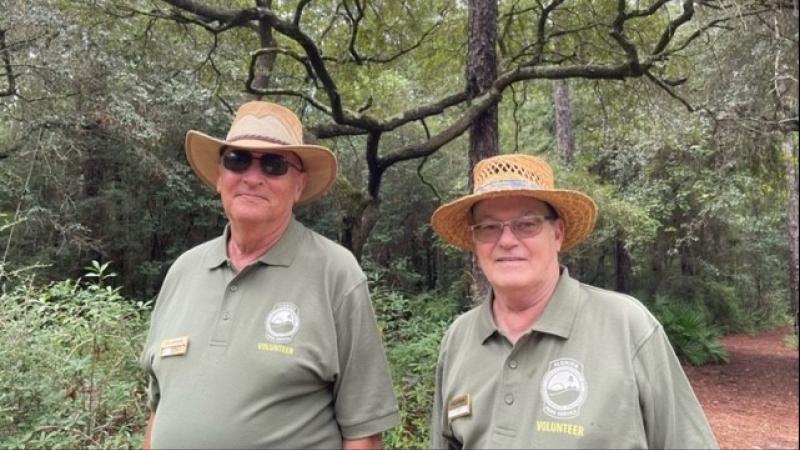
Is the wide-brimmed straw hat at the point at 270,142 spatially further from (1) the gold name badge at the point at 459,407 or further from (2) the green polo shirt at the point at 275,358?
(1) the gold name badge at the point at 459,407

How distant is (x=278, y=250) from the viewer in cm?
224

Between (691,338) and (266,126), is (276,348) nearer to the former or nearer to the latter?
(266,126)

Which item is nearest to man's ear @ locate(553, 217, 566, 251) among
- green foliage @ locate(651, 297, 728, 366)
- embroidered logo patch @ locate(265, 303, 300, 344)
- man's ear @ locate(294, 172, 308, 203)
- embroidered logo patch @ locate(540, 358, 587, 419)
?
embroidered logo patch @ locate(540, 358, 587, 419)

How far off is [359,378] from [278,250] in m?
0.56

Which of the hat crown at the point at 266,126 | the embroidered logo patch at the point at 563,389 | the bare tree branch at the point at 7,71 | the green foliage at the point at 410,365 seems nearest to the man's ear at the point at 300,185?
the hat crown at the point at 266,126

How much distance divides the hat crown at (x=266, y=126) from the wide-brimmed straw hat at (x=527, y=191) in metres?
0.70

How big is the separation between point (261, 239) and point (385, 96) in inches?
293

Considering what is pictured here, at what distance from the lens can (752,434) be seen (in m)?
7.64

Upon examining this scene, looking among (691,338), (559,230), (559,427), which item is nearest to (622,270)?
(691,338)

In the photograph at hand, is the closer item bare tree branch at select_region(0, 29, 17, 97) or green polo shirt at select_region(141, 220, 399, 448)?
green polo shirt at select_region(141, 220, 399, 448)

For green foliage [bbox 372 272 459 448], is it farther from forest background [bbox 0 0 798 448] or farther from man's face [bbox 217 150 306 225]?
man's face [bbox 217 150 306 225]

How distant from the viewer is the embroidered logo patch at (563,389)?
1.65 m

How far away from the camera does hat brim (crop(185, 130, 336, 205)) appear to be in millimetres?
2307

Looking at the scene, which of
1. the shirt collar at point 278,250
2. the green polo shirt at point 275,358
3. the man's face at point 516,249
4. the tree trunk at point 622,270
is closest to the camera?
the man's face at point 516,249
